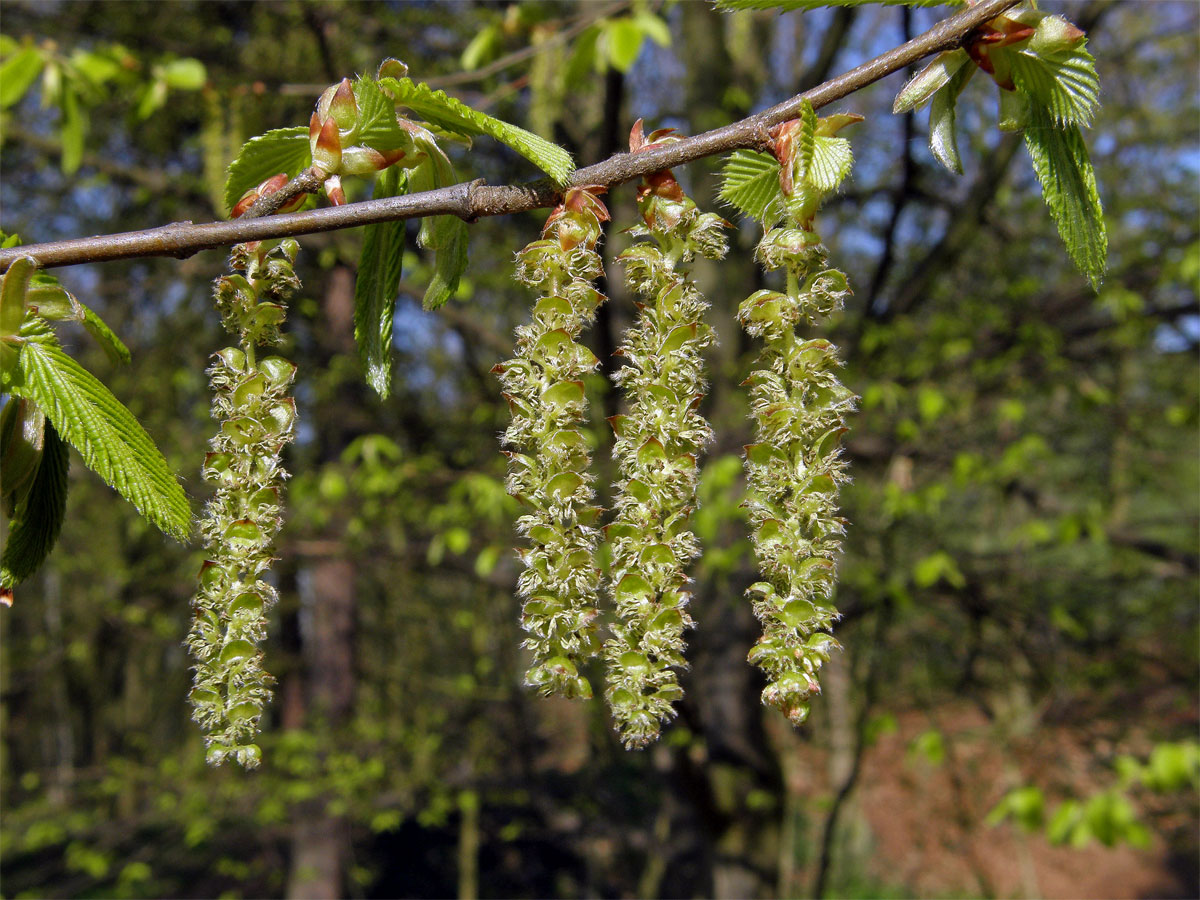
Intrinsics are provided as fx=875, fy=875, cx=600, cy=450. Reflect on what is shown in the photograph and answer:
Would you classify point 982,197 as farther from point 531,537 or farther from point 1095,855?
point 1095,855

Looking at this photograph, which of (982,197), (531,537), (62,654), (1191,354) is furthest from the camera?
(62,654)

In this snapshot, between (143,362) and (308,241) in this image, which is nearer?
(308,241)

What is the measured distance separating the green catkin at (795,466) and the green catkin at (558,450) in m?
0.13

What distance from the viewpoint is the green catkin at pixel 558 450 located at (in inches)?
25.9

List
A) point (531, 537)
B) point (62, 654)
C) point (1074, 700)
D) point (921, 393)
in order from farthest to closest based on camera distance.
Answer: point (62, 654)
point (1074, 700)
point (921, 393)
point (531, 537)

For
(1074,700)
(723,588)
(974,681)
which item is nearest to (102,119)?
(723,588)

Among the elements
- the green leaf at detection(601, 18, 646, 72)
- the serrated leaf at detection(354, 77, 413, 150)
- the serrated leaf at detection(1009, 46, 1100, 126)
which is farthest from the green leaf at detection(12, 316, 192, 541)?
the green leaf at detection(601, 18, 646, 72)

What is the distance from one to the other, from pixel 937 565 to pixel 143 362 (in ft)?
17.9

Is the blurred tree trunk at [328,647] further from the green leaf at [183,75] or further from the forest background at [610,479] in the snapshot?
the green leaf at [183,75]

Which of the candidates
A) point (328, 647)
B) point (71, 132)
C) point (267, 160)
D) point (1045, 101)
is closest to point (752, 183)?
point (1045, 101)

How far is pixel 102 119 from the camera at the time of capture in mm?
5391

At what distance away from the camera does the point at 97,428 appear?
0.71m

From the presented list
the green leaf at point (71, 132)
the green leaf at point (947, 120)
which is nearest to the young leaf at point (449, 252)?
the green leaf at point (947, 120)

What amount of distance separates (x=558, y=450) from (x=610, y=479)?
3089 millimetres
